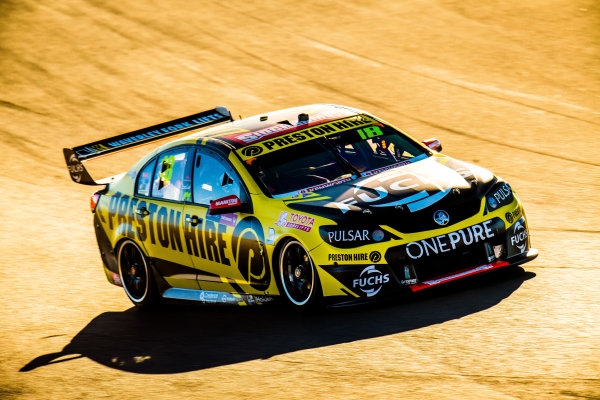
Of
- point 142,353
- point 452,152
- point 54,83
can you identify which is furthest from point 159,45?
point 142,353

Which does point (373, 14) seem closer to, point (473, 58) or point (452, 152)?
point (473, 58)

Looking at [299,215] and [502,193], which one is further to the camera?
[502,193]

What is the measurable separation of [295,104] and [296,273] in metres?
8.46

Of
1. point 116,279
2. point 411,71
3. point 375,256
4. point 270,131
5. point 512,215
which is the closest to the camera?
point 375,256

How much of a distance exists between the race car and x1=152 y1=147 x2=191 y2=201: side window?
0.04 feet

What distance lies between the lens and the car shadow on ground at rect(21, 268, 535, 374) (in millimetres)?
7086

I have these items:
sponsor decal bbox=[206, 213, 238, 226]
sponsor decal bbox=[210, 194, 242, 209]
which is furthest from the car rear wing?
sponsor decal bbox=[210, 194, 242, 209]

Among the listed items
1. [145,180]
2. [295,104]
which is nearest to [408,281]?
[145,180]

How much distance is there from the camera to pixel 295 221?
7.58 meters

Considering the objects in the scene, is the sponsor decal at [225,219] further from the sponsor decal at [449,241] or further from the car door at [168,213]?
the sponsor decal at [449,241]

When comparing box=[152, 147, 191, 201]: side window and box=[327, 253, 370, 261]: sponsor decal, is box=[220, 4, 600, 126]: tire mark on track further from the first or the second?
box=[327, 253, 370, 261]: sponsor decal

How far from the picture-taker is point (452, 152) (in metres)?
13.4

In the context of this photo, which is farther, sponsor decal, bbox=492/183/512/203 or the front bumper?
sponsor decal, bbox=492/183/512/203

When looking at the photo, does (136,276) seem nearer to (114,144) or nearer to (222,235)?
(114,144)
